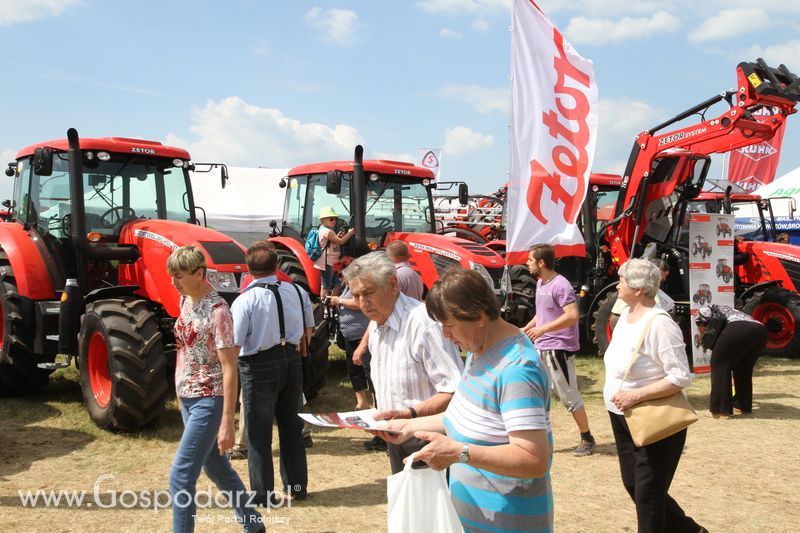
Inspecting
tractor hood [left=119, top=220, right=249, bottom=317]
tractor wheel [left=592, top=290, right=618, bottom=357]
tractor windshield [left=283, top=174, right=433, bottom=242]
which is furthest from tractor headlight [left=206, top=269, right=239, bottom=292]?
tractor wheel [left=592, top=290, right=618, bottom=357]

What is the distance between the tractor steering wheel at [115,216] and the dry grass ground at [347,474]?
1.71 meters

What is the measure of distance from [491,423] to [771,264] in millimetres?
9662

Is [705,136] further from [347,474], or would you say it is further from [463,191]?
[347,474]

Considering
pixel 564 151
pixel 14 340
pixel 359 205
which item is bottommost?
pixel 14 340

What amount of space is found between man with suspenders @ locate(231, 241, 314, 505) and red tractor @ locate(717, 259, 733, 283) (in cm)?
609

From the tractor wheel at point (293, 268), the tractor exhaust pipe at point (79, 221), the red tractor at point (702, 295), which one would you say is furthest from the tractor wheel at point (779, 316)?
the tractor exhaust pipe at point (79, 221)

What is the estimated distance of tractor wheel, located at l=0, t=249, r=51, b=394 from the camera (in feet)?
21.1

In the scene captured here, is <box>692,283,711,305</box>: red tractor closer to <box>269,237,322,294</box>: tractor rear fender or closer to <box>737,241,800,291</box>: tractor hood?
<box>737,241,800,291</box>: tractor hood

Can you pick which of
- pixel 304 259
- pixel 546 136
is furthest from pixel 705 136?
pixel 304 259

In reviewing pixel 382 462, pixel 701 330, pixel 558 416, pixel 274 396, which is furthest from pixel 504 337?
pixel 701 330

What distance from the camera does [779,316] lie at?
9891mm

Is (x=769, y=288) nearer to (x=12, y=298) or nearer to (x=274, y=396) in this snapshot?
(x=274, y=396)

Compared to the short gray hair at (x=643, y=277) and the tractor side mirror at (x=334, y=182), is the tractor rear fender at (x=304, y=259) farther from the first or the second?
the short gray hair at (x=643, y=277)

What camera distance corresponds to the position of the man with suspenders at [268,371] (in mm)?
4188
